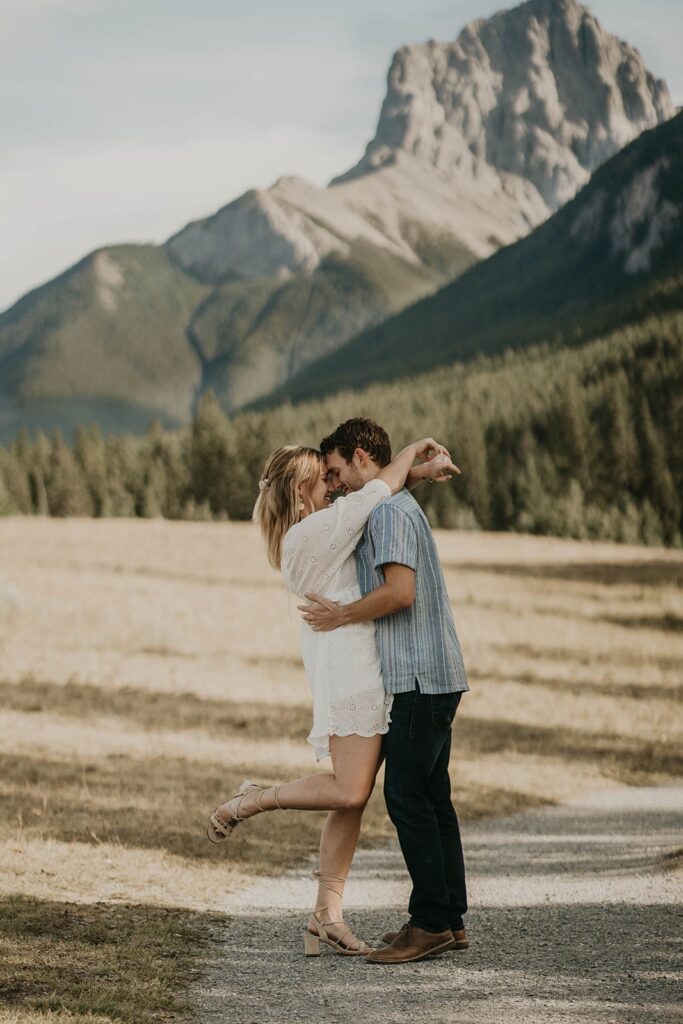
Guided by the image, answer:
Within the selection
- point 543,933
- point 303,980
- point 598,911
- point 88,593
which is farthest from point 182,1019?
point 88,593

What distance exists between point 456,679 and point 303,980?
5.58 ft

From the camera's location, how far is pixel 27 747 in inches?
627

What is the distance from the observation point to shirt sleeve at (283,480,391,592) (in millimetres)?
6582

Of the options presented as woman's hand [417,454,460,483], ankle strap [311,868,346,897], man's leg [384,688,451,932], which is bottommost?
ankle strap [311,868,346,897]

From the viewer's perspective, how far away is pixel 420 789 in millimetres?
6602

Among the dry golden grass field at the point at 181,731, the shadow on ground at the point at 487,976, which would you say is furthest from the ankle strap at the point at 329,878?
the dry golden grass field at the point at 181,731

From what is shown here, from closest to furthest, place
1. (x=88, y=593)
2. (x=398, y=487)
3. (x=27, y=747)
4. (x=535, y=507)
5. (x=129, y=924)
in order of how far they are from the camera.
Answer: (x=398, y=487), (x=129, y=924), (x=27, y=747), (x=88, y=593), (x=535, y=507)

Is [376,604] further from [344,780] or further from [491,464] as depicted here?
[491,464]

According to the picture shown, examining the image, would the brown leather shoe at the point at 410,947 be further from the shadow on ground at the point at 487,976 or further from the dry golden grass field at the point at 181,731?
the dry golden grass field at the point at 181,731

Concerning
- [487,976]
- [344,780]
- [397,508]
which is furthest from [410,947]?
[397,508]

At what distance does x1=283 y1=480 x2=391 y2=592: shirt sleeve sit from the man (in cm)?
8

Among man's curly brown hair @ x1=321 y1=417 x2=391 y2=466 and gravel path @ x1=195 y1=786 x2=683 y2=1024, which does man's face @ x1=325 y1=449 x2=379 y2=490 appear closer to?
man's curly brown hair @ x1=321 y1=417 x2=391 y2=466

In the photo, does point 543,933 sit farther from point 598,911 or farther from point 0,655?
point 0,655

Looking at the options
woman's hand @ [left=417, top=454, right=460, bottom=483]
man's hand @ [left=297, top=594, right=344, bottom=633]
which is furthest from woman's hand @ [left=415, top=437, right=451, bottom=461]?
man's hand @ [left=297, top=594, right=344, bottom=633]
